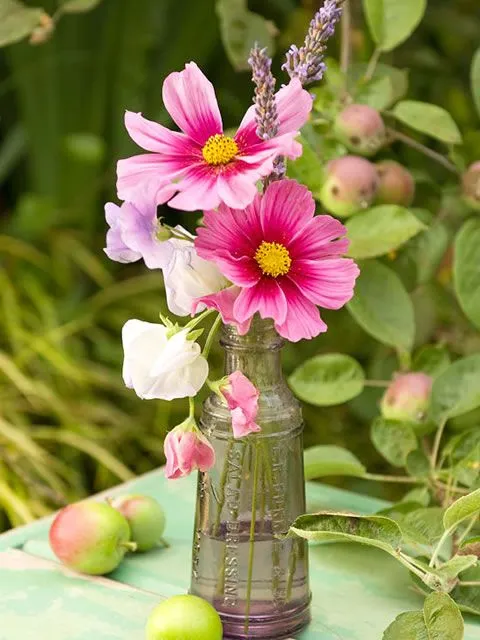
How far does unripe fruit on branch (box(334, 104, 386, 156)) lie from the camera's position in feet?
3.52

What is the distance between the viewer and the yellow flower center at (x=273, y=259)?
2.43ft

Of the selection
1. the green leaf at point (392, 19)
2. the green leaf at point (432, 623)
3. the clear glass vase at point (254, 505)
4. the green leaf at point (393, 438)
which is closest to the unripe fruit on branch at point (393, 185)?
the green leaf at point (392, 19)

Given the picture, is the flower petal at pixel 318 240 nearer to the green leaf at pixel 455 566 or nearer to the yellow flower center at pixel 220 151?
the yellow flower center at pixel 220 151

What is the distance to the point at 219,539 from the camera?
2.71ft

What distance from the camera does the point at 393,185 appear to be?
1120mm

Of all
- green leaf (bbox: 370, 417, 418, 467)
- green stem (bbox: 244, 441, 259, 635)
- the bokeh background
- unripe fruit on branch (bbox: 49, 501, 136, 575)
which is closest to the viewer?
green stem (bbox: 244, 441, 259, 635)

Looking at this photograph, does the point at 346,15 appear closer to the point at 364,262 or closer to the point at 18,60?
the point at 364,262

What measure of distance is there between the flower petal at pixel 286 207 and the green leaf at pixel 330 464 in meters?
0.33

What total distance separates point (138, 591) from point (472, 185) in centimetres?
53

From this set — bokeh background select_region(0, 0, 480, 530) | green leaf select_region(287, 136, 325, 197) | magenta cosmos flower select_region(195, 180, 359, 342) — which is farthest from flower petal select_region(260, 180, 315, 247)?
bokeh background select_region(0, 0, 480, 530)

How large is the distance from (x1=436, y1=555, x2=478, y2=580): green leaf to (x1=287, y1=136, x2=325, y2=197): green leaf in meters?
0.42

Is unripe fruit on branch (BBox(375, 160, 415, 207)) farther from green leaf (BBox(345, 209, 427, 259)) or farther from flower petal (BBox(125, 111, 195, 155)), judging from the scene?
flower petal (BBox(125, 111, 195, 155))

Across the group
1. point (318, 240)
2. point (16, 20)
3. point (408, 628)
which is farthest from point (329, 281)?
point (16, 20)

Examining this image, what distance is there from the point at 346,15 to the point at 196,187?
23.0 inches
